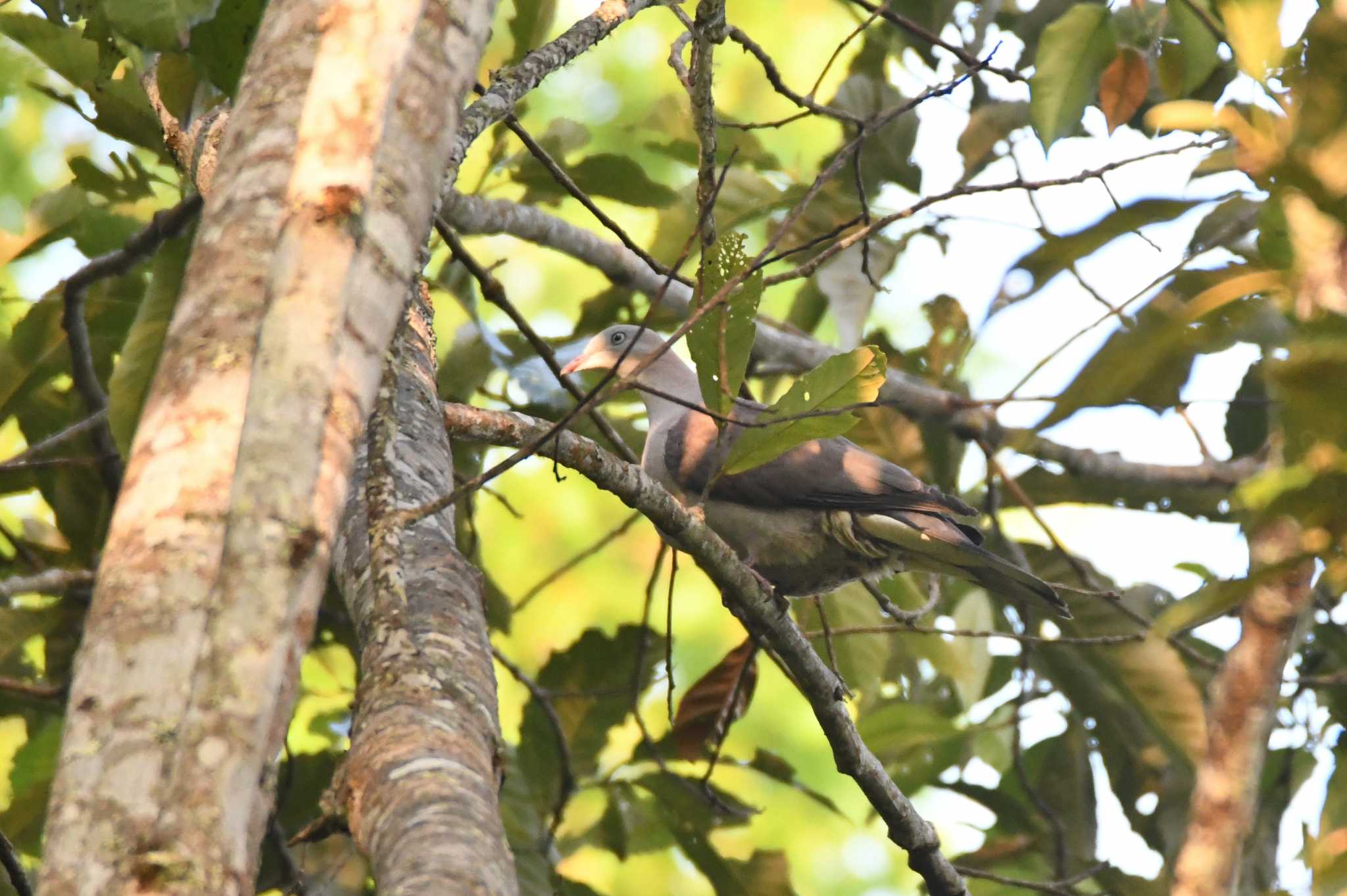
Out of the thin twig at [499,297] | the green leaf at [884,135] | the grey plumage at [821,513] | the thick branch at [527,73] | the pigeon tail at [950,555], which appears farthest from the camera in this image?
the green leaf at [884,135]

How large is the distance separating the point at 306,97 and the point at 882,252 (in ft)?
11.6

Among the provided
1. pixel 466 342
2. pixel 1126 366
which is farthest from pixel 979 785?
pixel 1126 366

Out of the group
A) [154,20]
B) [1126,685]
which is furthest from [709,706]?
[154,20]

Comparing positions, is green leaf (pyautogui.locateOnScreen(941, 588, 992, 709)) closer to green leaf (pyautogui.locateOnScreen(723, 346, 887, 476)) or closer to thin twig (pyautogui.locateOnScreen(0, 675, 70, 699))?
green leaf (pyautogui.locateOnScreen(723, 346, 887, 476))

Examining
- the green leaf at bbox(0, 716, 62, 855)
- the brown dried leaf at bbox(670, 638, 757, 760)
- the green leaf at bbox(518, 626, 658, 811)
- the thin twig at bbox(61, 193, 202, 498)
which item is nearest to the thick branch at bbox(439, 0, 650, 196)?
the thin twig at bbox(61, 193, 202, 498)

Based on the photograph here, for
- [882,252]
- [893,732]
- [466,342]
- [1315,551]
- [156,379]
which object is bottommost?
[1315,551]

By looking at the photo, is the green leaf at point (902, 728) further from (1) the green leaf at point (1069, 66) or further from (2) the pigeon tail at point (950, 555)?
(1) the green leaf at point (1069, 66)

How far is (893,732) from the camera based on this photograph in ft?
13.0

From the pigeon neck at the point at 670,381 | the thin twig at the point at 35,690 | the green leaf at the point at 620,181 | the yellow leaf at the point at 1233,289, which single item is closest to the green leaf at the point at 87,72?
the green leaf at the point at 620,181

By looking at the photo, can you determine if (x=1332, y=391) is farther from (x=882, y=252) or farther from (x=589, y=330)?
(x=589, y=330)

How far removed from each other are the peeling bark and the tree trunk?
0.25 metres

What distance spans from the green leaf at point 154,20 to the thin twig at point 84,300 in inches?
46.2

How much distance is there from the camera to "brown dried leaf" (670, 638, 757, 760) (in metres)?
3.62

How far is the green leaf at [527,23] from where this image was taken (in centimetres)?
390
